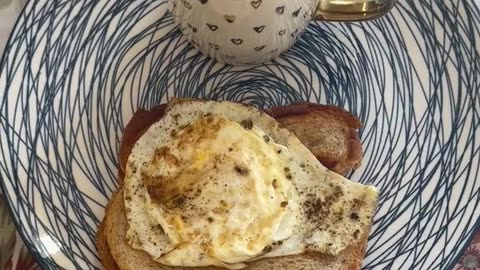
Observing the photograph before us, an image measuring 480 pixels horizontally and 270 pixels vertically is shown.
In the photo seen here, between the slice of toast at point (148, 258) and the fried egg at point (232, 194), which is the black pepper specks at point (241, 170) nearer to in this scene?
the fried egg at point (232, 194)

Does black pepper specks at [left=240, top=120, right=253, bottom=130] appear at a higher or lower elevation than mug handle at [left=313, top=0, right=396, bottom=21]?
lower

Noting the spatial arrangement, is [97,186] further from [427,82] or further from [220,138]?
[427,82]

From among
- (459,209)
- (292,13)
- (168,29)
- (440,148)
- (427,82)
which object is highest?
(168,29)

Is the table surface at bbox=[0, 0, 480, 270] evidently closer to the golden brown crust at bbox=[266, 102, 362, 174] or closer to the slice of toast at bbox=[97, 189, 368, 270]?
the slice of toast at bbox=[97, 189, 368, 270]

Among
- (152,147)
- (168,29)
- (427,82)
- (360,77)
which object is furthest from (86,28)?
(427,82)

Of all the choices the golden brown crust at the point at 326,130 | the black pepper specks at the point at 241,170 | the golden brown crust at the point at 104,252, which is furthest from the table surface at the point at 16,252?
the black pepper specks at the point at 241,170

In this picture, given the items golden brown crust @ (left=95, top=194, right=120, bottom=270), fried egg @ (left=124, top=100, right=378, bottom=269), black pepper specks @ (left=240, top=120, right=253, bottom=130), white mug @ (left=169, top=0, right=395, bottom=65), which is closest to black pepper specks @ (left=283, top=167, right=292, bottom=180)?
fried egg @ (left=124, top=100, right=378, bottom=269)
